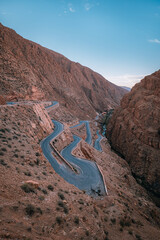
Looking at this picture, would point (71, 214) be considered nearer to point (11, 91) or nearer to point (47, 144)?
point (47, 144)

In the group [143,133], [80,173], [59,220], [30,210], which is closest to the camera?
[30,210]

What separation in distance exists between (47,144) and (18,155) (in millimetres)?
7785

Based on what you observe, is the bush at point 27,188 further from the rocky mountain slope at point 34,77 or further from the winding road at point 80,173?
the rocky mountain slope at point 34,77

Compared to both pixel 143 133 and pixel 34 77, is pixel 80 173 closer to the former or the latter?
pixel 143 133

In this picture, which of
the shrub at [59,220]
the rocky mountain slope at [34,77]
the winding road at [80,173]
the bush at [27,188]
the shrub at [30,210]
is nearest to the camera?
the shrub at [30,210]

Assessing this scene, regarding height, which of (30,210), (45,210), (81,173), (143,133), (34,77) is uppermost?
(34,77)

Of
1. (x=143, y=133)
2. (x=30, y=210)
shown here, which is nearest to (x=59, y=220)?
(x=30, y=210)

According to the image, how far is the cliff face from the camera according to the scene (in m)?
27.3

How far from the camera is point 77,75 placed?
88.1 metres

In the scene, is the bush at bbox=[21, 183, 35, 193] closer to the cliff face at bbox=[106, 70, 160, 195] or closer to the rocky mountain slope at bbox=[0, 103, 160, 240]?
the rocky mountain slope at bbox=[0, 103, 160, 240]

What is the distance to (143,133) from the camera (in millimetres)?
30812

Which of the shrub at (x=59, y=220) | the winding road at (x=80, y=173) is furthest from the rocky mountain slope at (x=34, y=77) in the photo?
the shrub at (x=59, y=220)

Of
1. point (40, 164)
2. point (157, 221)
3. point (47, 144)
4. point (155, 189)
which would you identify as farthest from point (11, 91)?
point (155, 189)

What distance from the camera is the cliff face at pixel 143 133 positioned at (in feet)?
89.7
